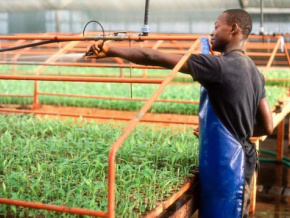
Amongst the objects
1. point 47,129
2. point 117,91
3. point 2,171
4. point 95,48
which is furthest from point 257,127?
point 117,91

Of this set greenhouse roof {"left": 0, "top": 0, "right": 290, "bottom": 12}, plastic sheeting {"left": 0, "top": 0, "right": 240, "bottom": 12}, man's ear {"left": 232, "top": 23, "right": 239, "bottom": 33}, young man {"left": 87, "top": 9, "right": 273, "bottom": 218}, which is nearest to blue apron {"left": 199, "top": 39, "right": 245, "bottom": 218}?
young man {"left": 87, "top": 9, "right": 273, "bottom": 218}

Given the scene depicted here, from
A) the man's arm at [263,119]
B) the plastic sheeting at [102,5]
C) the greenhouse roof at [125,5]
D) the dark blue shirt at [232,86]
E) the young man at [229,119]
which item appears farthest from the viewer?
the plastic sheeting at [102,5]

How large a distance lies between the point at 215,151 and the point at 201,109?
30 centimetres

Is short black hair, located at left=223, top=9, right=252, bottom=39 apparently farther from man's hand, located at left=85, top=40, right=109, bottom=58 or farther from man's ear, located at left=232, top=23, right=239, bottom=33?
man's hand, located at left=85, top=40, right=109, bottom=58

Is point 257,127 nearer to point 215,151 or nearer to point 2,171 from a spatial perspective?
point 215,151

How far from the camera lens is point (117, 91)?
789cm

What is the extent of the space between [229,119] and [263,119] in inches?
14.3

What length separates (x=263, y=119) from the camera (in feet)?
11.4

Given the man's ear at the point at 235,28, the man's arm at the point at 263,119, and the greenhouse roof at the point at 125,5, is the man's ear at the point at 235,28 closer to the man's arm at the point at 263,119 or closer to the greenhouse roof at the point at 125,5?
the man's arm at the point at 263,119

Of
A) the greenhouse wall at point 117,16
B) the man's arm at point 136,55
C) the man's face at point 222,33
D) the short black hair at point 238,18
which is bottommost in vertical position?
the man's arm at point 136,55

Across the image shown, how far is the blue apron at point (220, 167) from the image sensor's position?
10.6 feet

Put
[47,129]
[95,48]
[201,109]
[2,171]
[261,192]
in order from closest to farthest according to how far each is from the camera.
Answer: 1. [95,48]
2. [201,109]
3. [2,171]
4. [47,129]
5. [261,192]

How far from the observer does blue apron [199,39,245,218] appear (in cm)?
322

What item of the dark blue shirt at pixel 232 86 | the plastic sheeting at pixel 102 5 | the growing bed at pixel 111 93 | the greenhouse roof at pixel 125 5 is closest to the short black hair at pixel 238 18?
the dark blue shirt at pixel 232 86
